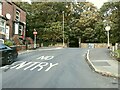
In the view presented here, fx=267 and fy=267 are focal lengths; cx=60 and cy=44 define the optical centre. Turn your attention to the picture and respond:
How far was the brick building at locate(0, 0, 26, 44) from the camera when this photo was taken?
35.9 metres

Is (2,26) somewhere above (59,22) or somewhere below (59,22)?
below

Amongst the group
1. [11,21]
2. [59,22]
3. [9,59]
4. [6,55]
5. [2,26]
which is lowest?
[9,59]

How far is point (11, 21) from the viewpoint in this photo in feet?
129

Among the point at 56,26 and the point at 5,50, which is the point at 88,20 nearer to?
the point at 56,26

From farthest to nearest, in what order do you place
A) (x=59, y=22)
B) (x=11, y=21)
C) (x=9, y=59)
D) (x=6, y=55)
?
(x=59, y=22)
(x=11, y=21)
(x=9, y=59)
(x=6, y=55)

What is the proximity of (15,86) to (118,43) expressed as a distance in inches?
728

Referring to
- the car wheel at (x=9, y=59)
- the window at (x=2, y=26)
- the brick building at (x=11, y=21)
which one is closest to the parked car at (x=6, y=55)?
the car wheel at (x=9, y=59)

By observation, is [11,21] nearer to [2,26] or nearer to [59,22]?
[2,26]

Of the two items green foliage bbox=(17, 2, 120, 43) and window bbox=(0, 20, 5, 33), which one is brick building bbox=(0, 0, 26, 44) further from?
green foliage bbox=(17, 2, 120, 43)

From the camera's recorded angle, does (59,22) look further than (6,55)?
Yes

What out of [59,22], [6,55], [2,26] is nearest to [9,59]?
[6,55]

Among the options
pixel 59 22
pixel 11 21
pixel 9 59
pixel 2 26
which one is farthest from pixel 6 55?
pixel 59 22

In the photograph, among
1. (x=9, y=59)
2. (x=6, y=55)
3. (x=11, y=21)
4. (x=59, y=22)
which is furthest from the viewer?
(x=59, y=22)

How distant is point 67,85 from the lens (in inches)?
436
